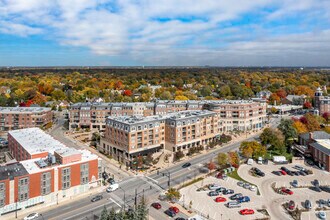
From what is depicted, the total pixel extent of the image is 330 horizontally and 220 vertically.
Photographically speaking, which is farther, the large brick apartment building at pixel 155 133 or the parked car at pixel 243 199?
the large brick apartment building at pixel 155 133

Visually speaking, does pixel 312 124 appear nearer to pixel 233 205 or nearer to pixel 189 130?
pixel 189 130

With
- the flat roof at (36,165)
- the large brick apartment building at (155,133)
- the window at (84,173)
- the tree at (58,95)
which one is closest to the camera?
the flat roof at (36,165)

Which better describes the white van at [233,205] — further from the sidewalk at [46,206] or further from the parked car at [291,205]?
the sidewalk at [46,206]

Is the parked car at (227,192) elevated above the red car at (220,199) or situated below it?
above

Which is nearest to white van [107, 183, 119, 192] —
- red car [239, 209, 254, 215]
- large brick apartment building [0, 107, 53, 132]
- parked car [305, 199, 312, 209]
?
red car [239, 209, 254, 215]

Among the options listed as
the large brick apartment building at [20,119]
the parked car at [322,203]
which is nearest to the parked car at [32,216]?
the parked car at [322,203]

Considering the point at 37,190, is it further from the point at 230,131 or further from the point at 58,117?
the point at 58,117

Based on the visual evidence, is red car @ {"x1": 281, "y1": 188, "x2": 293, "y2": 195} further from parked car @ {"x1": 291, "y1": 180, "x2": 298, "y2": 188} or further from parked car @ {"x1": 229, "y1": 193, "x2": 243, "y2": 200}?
parked car @ {"x1": 229, "y1": 193, "x2": 243, "y2": 200}
